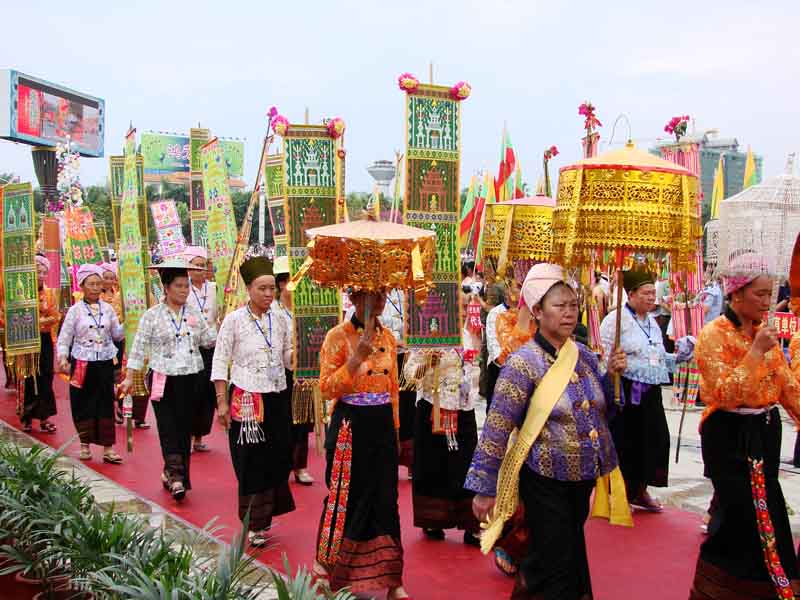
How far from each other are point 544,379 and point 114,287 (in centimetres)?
816

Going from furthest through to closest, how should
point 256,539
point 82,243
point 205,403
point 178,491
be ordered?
point 82,243, point 205,403, point 178,491, point 256,539

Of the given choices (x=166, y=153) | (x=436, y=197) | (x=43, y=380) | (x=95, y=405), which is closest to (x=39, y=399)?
(x=43, y=380)

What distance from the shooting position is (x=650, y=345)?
21.4 ft

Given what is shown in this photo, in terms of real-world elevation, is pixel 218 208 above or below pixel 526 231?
above

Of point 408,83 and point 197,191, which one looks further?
point 197,191

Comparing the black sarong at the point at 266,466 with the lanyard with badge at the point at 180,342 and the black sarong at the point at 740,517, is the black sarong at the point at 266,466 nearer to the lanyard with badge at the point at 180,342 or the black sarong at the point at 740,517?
the lanyard with badge at the point at 180,342

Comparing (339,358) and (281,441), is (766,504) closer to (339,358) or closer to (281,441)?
(339,358)

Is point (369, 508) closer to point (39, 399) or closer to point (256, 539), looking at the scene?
point (256, 539)

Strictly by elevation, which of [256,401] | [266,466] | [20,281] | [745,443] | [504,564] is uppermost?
[20,281]

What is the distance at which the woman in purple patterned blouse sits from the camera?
3.79m

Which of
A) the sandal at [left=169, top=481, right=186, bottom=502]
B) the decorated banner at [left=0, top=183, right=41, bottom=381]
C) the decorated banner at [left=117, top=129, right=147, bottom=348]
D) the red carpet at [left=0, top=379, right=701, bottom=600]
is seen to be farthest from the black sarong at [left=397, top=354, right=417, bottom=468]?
the decorated banner at [left=0, top=183, right=41, bottom=381]

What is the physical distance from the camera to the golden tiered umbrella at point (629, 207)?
13.3ft

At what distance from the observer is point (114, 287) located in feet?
35.9

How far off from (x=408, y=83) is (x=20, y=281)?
17.9ft
